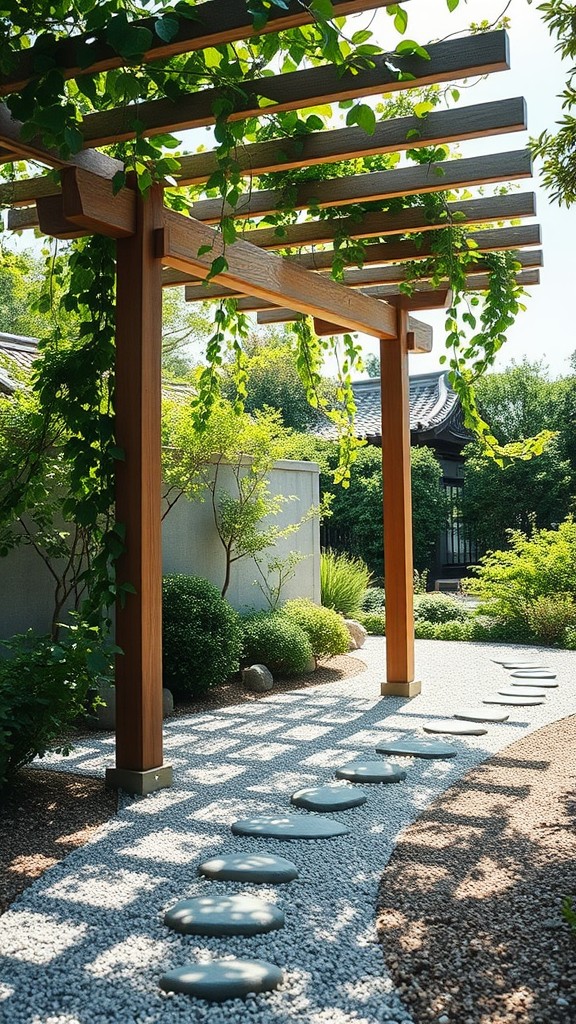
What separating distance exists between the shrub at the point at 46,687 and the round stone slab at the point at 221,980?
1.75m

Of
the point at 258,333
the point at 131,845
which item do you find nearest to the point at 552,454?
the point at 258,333

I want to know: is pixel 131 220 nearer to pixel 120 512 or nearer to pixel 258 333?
pixel 120 512

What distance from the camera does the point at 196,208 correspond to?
17.5 ft

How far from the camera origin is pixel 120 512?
4465 mm

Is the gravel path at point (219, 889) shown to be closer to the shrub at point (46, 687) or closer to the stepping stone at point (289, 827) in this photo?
the stepping stone at point (289, 827)

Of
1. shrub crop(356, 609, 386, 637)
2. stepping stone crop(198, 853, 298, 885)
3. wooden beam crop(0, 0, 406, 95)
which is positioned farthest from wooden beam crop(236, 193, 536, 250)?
shrub crop(356, 609, 386, 637)

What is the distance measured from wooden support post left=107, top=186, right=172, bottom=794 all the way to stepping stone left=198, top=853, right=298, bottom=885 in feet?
3.65

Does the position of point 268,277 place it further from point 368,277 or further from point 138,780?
point 138,780

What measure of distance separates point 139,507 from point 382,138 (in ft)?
6.59

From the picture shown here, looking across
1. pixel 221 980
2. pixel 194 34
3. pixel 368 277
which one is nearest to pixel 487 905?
pixel 221 980

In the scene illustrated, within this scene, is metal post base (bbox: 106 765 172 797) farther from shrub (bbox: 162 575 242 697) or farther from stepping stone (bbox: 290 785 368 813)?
shrub (bbox: 162 575 242 697)

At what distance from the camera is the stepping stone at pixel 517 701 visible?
6.56 m

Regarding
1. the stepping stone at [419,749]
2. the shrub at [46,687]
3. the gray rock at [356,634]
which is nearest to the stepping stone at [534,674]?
the gray rock at [356,634]

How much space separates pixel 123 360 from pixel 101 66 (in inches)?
57.8
